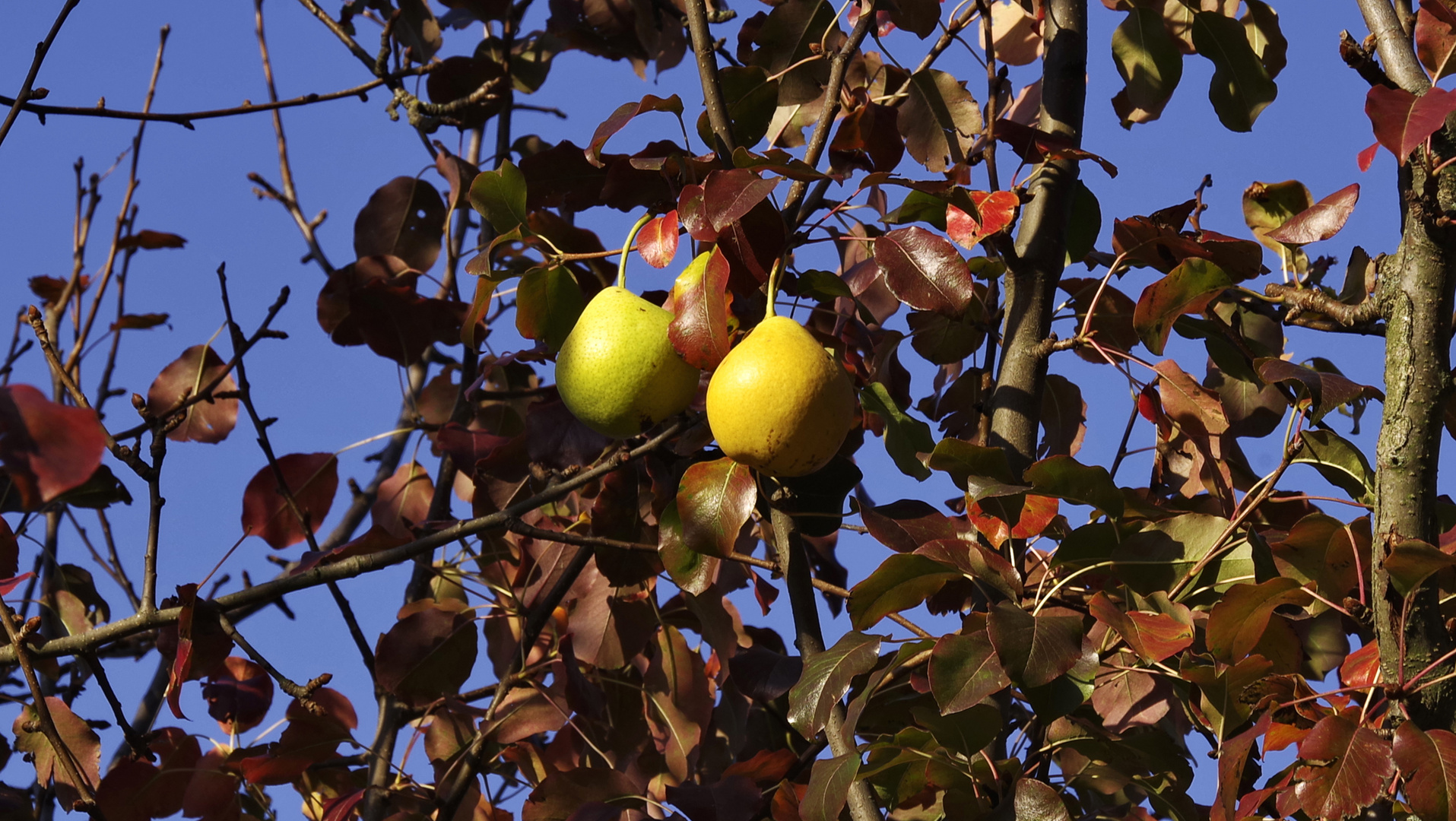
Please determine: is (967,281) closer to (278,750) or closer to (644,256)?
(644,256)

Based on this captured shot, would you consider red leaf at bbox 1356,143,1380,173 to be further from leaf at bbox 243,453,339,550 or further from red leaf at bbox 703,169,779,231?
leaf at bbox 243,453,339,550

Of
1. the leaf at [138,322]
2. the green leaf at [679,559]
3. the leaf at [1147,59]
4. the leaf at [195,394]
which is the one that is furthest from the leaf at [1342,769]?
the leaf at [138,322]

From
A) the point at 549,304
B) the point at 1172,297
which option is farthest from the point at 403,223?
the point at 1172,297

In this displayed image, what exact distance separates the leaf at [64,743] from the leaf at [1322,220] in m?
A: 1.59

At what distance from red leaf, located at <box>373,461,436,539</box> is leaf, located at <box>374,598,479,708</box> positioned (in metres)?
0.36

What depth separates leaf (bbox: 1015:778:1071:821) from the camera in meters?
1.12

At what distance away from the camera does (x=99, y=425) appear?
0.65m

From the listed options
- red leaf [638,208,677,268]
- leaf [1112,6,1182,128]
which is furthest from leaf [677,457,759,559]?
leaf [1112,6,1182,128]

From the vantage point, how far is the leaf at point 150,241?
104 inches

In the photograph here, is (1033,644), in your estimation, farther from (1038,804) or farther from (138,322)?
(138,322)

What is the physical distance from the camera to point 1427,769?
0.97 metres

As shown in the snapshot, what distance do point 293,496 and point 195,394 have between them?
0.26m

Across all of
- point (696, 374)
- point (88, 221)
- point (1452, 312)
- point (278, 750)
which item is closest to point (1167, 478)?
point (1452, 312)

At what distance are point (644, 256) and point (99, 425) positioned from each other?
0.66 metres
